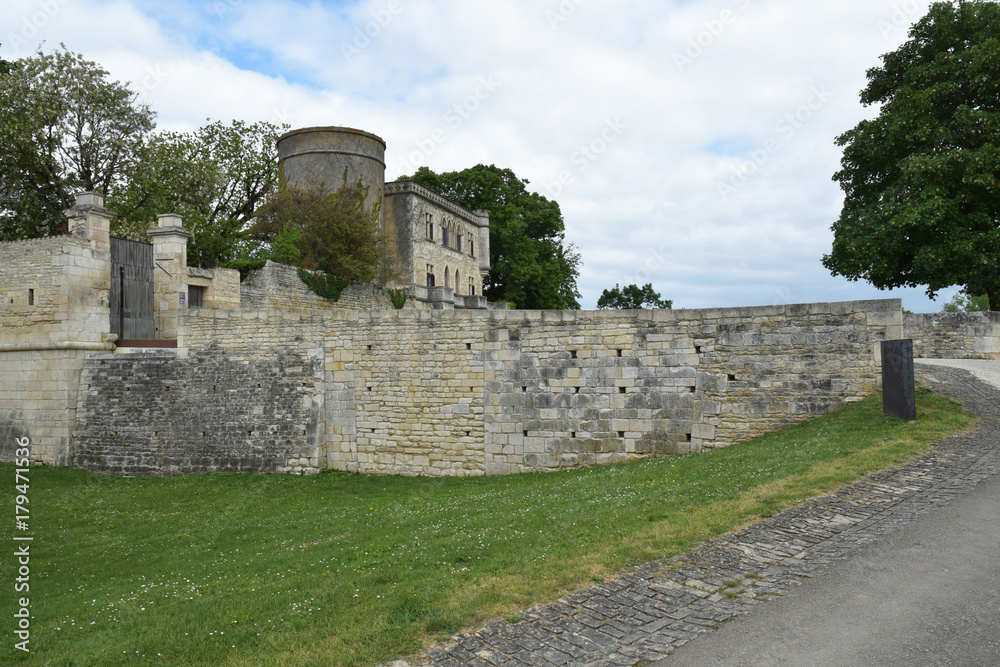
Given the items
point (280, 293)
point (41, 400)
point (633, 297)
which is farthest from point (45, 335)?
point (633, 297)

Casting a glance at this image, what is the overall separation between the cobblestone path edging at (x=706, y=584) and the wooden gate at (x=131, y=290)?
19.0 metres

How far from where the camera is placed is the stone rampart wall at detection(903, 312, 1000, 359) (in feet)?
57.9

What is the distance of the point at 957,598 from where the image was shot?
Answer: 4.96 metres

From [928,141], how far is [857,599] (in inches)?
838

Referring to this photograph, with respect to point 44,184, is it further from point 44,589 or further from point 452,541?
point 452,541

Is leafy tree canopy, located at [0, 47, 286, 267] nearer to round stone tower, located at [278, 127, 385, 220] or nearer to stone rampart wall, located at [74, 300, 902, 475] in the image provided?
round stone tower, located at [278, 127, 385, 220]

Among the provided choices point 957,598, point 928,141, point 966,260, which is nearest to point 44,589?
point 957,598

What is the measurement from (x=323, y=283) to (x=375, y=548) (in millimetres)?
20274

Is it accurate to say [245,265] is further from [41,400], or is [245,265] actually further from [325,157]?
[325,157]

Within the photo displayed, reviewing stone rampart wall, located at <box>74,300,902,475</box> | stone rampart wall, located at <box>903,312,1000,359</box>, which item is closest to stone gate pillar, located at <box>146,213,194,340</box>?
stone rampart wall, located at <box>74,300,902,475</box>

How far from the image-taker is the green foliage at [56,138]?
25625 mm

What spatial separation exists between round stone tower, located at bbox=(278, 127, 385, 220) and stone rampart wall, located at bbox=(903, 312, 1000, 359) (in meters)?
25.9

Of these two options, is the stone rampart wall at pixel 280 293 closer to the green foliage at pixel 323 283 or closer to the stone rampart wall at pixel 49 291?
the green foliage at pixel 323 283

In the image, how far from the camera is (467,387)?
15.1 meters
